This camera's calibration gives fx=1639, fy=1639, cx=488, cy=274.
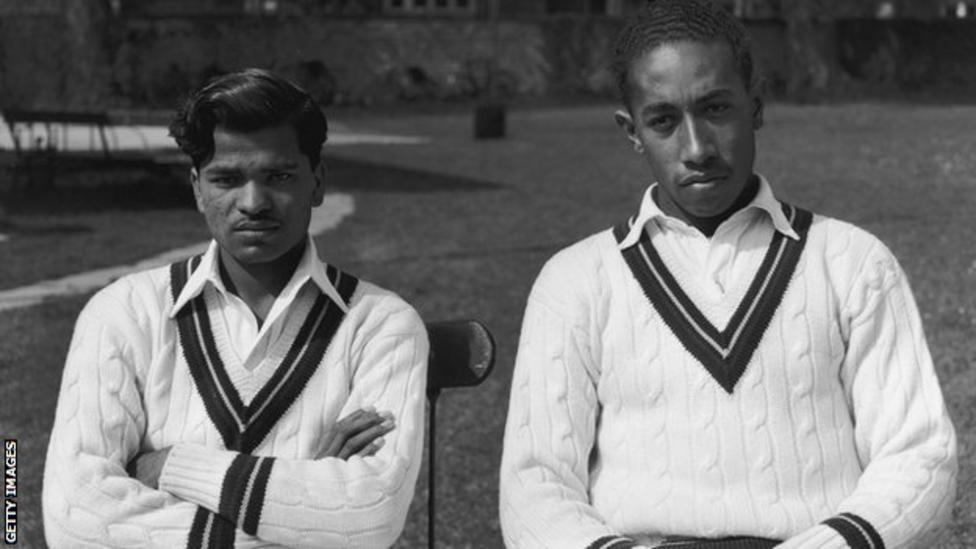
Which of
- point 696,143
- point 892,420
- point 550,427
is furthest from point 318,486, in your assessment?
point 892,420

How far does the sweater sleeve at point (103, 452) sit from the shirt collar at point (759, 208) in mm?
990

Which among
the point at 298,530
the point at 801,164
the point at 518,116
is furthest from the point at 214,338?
the point at 518,116

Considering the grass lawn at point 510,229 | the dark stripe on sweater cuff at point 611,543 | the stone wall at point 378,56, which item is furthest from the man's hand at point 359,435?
the stone wall at point 378,56

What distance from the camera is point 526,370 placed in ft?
10.4

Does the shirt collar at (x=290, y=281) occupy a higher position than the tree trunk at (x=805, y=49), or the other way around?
the shirt collar at (x=290, y=281)

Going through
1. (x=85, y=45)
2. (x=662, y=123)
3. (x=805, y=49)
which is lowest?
(x=805, y=49)

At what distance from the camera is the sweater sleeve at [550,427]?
3.06 meters

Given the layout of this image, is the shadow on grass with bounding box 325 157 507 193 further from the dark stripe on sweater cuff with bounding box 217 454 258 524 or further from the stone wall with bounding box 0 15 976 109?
the dark stripe on sweater cuff with bounding box 217 454 258 524

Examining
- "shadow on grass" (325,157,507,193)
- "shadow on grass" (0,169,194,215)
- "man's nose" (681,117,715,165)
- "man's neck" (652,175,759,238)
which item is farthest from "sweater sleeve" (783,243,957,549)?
"shadow on grass" (325,157,507,193)

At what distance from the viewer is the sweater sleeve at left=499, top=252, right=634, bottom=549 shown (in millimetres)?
3062

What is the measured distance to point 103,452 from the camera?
316 cm

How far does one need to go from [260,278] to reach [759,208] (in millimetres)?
998

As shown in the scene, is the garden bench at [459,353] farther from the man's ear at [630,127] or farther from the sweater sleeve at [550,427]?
the man's ear at [630,127]

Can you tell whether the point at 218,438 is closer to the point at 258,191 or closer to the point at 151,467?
the point at 151,467
